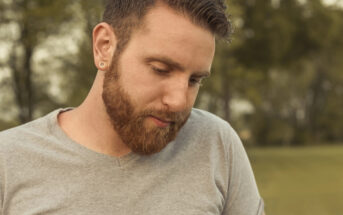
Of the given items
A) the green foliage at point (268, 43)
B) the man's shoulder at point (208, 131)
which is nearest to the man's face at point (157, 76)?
the man's shoulder at point (208, 131)

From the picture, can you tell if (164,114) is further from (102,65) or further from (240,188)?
(240,188)

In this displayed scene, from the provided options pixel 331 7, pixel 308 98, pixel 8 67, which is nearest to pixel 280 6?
pixel 331 7

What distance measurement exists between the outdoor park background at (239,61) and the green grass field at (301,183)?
0.08ft

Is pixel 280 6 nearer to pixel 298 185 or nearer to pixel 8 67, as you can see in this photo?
pixel 298 185

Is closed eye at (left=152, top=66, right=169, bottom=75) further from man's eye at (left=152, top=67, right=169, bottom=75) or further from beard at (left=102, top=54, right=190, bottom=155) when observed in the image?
beard at (left=102, top=54, right=190, bottom=155)

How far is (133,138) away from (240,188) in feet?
1.83

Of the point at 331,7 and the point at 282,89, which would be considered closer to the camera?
the point at 331,7

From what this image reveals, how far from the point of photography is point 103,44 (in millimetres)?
1989

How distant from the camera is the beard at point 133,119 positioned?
6.12 feet

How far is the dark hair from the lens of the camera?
184cm

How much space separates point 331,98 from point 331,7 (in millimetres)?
19645

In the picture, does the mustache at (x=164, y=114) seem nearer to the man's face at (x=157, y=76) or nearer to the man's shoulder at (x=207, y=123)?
the man's face at (x=157, y=76)

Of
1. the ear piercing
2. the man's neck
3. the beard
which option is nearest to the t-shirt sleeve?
the beard

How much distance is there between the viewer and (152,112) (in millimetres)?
1857
